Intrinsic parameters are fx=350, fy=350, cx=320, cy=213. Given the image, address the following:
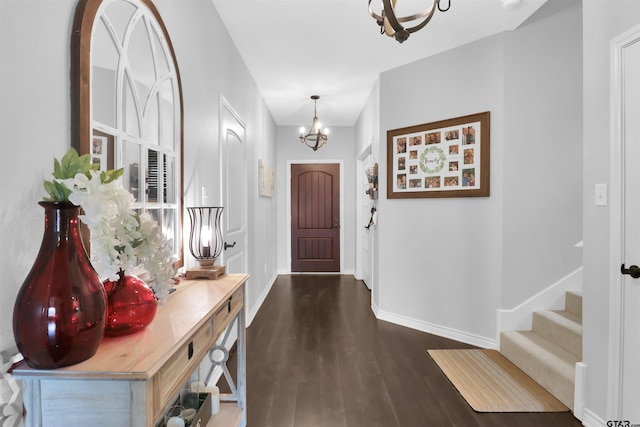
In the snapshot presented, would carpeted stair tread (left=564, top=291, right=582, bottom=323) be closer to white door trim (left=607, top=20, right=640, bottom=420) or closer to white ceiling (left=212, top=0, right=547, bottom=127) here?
white door trim (left=607, top=20, right=640, bottom=420)

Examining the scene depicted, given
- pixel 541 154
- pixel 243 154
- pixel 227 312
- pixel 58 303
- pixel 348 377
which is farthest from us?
pixel 243 154

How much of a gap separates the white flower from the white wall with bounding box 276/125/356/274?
512cm

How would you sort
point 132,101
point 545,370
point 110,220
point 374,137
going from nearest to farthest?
point 110,220 < point 132,101 < point 545,370 < point 374,137

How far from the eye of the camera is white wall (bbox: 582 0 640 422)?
5.81 ft

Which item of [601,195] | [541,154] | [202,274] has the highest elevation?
[541,154]

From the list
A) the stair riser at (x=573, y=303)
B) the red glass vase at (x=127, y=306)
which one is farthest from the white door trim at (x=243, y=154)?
the stair riser at (x=573, y=303)

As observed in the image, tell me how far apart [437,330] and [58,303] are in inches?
125

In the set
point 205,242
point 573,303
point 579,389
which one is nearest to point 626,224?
point 579,389

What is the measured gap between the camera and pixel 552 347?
8.19 feet

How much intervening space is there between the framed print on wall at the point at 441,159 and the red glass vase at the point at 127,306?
2744 millimetres

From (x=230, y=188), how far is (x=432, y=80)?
7.03 ft

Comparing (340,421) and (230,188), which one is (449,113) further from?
(340,421)

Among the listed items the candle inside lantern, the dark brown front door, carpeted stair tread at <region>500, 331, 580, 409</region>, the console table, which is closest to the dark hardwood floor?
carpeted stair tread at <region>500, 331, 580, 409</region>

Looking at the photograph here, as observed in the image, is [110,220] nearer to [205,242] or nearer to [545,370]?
[205,242]
